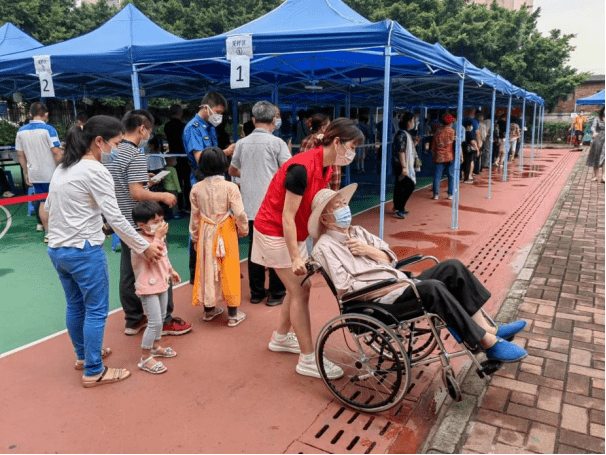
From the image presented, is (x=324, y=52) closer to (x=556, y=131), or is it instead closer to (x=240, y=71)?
(x=240, y=71)

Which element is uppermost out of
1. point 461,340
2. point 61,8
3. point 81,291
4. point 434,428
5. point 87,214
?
point 61,8

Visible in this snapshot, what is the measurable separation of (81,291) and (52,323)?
1394 mm

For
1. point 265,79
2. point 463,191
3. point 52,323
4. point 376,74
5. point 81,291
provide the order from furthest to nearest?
point 463,191
point 265,79
point 376,74
point 52,323
point 81,291

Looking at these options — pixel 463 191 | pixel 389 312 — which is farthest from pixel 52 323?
pixel 463 191

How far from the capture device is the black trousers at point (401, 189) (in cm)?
779

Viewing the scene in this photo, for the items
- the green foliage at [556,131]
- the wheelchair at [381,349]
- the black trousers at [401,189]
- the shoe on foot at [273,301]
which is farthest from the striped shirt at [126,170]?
the green foliage at [556,131]

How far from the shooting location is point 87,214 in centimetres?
280

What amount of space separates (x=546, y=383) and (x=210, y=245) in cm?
251

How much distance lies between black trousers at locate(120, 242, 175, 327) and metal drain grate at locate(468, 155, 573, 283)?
11.0 ft

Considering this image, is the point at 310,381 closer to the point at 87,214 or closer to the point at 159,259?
the point at 159,259

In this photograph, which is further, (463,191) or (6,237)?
(463,191)

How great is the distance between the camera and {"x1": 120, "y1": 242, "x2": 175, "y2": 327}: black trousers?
3748 mm

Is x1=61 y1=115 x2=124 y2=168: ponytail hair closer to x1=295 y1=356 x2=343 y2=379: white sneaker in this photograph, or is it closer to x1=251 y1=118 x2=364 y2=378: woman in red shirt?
x1=251 y1=118 x2=364 y2=378: woman in red shirt

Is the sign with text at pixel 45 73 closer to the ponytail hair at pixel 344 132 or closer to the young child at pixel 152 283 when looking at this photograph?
the young child at pixel 152 283
